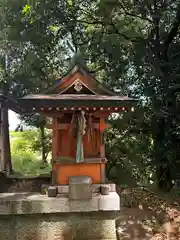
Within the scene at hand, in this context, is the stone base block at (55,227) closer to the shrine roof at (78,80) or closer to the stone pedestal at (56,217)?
the stone pedestal at (56,217)

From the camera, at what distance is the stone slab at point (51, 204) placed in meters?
6.59

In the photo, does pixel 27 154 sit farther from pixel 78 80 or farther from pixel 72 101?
pixel 72 101

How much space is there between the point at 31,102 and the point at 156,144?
605 cm

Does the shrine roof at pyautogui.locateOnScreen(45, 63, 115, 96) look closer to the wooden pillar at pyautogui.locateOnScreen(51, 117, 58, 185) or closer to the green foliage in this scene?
the wooden pillar at pyautogui.locateOnScreen(51, 117, 58, 185)

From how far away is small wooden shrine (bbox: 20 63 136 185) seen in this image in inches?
269

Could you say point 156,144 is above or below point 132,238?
above

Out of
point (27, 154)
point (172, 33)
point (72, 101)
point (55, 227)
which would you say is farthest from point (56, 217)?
point (27, 154)

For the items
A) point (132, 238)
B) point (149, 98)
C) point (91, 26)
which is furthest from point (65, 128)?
point (91, 26)

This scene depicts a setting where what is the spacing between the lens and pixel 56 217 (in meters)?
6.83

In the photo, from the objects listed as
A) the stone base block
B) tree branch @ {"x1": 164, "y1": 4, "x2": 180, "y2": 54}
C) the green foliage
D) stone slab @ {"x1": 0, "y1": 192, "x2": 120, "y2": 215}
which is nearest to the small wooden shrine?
stone slab @ {"x1": 0, "y1": 192, "x2": 120, "y2": 215}

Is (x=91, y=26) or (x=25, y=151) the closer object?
(x=91, y=26)

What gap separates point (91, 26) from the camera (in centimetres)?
1226

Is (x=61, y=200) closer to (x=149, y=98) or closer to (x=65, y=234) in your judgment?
(x=65, y=234)

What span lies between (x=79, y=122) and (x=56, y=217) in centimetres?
247
